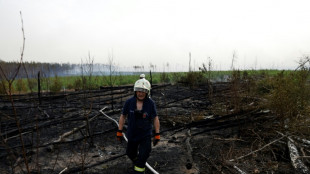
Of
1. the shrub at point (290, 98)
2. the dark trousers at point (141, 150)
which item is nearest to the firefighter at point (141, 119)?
the dark trousers at point (141, 150)

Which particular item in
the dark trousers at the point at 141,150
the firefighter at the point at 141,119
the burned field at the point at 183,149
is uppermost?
the firefighter at the point at 141,119

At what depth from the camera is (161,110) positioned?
9.01 m

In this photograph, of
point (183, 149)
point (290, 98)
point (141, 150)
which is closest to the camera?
point (141, 150)

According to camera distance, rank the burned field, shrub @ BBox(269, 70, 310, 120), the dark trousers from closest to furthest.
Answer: the dark trousers
the burned field
shrub @ BBox(269, 70, 310, 120)

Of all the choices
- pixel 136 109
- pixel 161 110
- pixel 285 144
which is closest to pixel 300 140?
pixel 285 144

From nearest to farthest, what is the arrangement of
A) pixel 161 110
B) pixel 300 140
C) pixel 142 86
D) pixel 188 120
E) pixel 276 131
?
pixel 142 86 → pixel 300 140 → pixel 276 131 → pixel 188 120 → pixel 161 110

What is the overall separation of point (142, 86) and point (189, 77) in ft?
45.4

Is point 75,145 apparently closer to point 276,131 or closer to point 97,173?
point 97,173

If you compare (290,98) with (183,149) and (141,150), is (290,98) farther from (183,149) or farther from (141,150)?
(141,150)

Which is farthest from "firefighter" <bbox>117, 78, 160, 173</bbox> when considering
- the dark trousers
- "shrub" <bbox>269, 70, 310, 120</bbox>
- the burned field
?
"shrub" <bbox>269, 70, 310, 120</bbox>

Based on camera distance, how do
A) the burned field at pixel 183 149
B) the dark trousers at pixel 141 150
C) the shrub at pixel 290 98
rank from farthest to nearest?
the shrub at pixel 290 98
the burned field at pixel 183 149
the dark trousers at pixel 141 150

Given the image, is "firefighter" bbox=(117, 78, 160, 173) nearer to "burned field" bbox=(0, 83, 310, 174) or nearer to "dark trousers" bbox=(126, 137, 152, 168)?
"dark trousers" bbox=(126, 137, 152, 168)

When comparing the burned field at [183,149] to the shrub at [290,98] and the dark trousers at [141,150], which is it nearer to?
the shrub at [290,98]

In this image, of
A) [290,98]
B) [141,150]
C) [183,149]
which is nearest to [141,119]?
[141,150]
